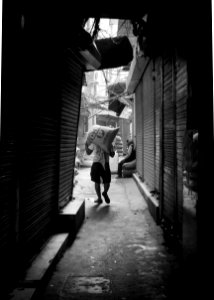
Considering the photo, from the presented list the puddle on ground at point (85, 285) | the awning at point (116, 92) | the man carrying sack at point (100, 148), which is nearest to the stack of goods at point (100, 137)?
the man carrying sack at point (100, 148)

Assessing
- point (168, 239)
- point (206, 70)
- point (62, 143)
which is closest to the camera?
point (206, 70)

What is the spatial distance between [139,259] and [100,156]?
14.6 ft

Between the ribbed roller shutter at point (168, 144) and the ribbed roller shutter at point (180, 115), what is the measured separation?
0.26 m

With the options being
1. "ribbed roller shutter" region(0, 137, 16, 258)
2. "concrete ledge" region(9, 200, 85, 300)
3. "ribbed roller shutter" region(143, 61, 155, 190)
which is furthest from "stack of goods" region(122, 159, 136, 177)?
"ribbed roller shutter" region(0, 137, 16, 258)

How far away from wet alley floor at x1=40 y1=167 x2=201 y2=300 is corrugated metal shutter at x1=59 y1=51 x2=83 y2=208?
123 centimetres

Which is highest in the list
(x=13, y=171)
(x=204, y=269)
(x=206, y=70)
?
(x=206, y=70)

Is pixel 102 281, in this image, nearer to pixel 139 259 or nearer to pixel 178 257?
pixel 139 259

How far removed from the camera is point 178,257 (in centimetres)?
459

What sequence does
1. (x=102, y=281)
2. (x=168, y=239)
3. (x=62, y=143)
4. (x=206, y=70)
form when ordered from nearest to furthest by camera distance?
(x=206, y=70) → (x=102, y=281) → (x=168, y=239) → (x=62, y=143)

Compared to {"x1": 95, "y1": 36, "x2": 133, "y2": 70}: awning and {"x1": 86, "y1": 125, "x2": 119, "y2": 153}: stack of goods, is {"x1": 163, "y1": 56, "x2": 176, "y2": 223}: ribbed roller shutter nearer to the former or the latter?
{"x1": 95, "y1": 36, "x2": 133, "y2": 70}: awning

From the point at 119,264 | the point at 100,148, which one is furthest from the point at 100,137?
the point at 119,264

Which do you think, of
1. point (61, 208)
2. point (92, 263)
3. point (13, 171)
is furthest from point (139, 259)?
point (13, 171)

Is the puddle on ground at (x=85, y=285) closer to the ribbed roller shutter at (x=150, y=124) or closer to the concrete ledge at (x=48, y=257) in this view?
the concrete ledge at (x=48, y=257)

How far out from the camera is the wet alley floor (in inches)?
138
